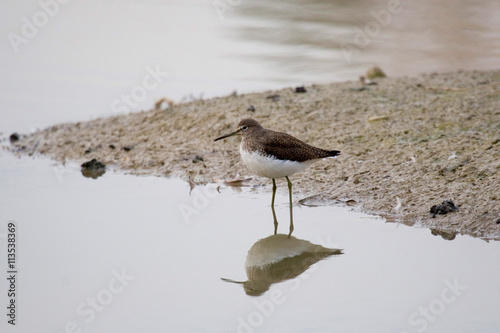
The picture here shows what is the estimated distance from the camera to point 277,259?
22.7ft

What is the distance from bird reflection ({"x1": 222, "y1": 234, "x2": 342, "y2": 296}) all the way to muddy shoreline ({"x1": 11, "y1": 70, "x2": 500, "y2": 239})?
100 cm

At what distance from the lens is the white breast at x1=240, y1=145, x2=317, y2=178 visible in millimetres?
7742

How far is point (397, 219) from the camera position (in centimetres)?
750

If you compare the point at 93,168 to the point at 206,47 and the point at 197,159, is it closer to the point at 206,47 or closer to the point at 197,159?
the point at 197,159

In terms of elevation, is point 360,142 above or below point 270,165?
above

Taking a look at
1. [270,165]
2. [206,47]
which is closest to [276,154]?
[270,165]

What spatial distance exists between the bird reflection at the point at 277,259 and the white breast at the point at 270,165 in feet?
2.49

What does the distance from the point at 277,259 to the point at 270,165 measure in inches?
47.5

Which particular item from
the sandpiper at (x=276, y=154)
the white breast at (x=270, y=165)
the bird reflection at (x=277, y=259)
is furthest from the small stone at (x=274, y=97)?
the bird reflection at (x=277, y=259)

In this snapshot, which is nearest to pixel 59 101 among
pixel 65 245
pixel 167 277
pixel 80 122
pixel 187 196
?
pixel 80 122

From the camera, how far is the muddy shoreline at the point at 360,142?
7.70m

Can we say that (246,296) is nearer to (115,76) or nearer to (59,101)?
(59,101)

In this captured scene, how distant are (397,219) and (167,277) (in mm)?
2506

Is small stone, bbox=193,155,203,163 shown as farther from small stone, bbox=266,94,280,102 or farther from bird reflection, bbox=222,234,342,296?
bird reflection, bbox=222,234,342,296
